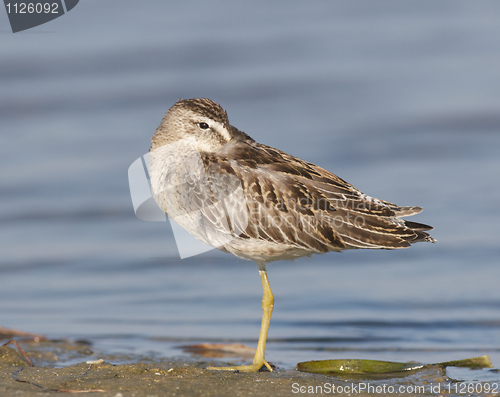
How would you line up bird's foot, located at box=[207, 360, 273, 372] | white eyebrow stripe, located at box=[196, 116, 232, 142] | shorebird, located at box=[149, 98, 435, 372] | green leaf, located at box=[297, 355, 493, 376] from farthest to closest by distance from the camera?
1. white eyebrow stripe, located at box=[196, 116, 232, 142]
2. shorebird, located at box=[149, 98, 435, 372]
3. bird's foot, located at box=[207, 360, 273, 372]
4. green leaf, located at box=[297, 355, 493, 376]

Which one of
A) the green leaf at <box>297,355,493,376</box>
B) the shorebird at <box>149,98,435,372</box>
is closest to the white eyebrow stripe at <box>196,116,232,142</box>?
the shorebird at <box>149,98,435,372</box>

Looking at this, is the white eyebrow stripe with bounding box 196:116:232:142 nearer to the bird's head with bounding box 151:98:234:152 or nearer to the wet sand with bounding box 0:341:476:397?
the bird's head with bounding box 151:98:234:152

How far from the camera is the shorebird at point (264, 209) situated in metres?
6.11

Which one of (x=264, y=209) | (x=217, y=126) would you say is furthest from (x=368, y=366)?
(x=217, y=126)

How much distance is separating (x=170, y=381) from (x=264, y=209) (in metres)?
1.97

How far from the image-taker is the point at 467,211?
10.2 m

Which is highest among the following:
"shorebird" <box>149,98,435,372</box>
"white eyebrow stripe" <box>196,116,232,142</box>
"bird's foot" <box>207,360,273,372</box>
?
"white eyebrow stripe" <box>196,116,232,142</box>

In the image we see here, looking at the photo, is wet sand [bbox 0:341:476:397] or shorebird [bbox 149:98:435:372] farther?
shorebird [bbox 149:98:435:372]

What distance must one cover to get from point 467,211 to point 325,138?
10.2 ft

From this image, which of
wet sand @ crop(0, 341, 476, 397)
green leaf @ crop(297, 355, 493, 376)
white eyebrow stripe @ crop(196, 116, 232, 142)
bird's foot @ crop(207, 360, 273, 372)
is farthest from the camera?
white eyebrow stripe @ crop(196, 116, 232, 142)

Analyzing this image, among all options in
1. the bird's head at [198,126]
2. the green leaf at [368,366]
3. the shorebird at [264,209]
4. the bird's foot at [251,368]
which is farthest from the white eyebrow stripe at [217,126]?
the green leaf at [368,366]

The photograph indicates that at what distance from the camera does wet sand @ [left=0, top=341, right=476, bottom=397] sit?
4367mm

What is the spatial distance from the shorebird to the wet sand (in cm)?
84

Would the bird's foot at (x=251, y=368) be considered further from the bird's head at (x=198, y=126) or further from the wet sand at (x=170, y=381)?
the bird's head at (x=198, y=126)
